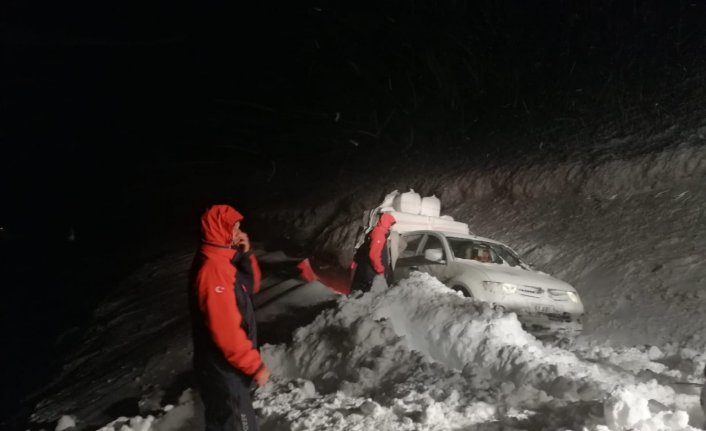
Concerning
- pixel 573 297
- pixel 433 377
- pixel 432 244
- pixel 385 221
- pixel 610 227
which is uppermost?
pixel 385 221

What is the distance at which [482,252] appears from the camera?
8.52 meters

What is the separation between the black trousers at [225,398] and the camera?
3.03m

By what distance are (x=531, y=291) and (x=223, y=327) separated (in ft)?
17.9

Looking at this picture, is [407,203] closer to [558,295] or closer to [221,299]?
[558,295]

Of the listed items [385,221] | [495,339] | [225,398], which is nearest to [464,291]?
[385,221]

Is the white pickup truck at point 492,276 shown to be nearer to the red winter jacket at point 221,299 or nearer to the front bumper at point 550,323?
the front bumper at point 550,323

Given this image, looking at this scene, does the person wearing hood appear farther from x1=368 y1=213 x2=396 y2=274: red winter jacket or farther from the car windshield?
the car windshield

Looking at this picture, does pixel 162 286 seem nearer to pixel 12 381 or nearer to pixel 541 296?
pixel 12 381

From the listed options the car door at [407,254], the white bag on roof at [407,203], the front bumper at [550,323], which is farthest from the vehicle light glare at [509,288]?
the white bag on roof at [407,203]

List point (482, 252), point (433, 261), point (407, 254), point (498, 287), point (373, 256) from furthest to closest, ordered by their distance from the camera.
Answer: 1. point (407, 254)
2. point (482, 252)
3. point (433, 261)
4. point (373, 256)
5. point (498, 287)

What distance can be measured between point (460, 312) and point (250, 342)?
322 cm

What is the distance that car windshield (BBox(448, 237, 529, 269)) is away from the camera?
27.6 feet

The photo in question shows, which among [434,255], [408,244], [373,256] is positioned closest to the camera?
[373,256]

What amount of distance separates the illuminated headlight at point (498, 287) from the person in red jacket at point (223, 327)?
4685mm
